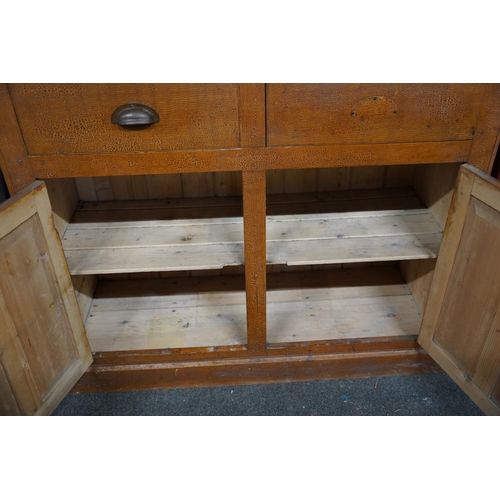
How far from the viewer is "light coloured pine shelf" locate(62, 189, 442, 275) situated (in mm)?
1565

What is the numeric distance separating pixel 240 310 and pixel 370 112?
99 cm

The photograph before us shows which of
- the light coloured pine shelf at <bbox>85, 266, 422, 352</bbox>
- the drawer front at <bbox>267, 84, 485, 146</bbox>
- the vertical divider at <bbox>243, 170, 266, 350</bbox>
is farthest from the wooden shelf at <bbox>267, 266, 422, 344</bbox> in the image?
the drawer front at <bbox>267, 84, 485, 146</bbox>

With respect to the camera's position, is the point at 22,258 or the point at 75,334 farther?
the point at 75,334

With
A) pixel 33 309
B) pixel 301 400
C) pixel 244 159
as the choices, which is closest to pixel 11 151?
pixel 33 309

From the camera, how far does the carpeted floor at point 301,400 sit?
5.44 ft

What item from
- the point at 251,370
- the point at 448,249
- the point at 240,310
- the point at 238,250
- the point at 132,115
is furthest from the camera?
the point at 240,310

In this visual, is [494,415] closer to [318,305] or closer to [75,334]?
[318,305]

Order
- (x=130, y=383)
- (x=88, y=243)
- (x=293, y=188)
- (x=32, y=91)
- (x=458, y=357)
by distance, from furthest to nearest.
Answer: (x=293, y=188), (x=130, y=383), (x=88, y=243), (x=458, y=357), (x=32, y=91)

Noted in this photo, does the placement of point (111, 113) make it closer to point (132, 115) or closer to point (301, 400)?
point (132, 115)

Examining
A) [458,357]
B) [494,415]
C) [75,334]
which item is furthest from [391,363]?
[75,334]

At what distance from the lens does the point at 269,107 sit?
1.23m

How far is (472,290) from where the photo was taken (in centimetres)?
132

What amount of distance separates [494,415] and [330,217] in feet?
2.84

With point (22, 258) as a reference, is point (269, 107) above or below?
above
